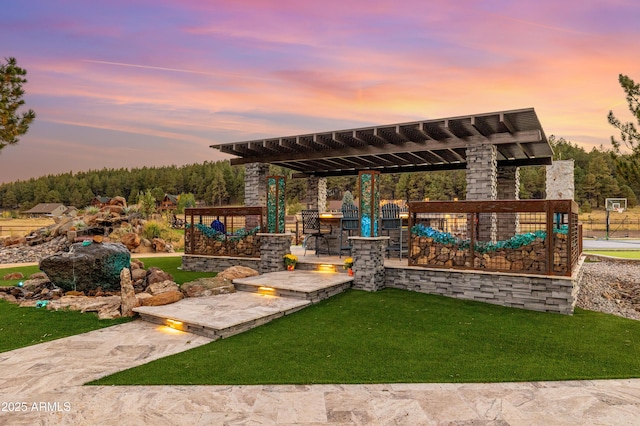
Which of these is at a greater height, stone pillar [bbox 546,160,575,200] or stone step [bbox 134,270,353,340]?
stone pillar [bbox 546,160,575,200]

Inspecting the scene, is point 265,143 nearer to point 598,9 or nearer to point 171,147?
point 598,9

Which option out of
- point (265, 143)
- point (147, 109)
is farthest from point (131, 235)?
point (265, 143)

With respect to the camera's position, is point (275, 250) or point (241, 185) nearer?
point (275, 250)

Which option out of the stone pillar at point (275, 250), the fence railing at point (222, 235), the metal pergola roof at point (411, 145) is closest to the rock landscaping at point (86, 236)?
the metal pergola roof at point (411, 145)

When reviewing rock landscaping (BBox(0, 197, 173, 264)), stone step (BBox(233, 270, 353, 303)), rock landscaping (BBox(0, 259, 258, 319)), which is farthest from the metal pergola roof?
rock landscaping (BBox(0, 197, 173, 264))

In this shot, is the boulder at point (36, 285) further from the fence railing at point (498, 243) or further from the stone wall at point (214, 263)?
the fence railing at point (498, 243)

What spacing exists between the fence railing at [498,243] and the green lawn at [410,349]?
923 mm

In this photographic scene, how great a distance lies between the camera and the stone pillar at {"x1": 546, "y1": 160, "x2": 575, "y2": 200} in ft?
33.0

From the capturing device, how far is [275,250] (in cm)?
934

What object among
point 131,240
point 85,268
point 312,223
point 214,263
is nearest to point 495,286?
point 312,223

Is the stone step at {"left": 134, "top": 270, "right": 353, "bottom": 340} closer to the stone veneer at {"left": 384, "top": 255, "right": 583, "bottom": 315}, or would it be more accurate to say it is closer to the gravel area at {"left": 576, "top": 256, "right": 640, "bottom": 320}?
the stone veneer at {"left": 384, "top": 255, "right": 583, "bottom": 315}

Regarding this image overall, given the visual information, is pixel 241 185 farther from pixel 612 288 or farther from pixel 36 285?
pixel 612 288

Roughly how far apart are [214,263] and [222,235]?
32.6 inches

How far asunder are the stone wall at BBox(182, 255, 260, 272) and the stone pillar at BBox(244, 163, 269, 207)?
11.4 ft
